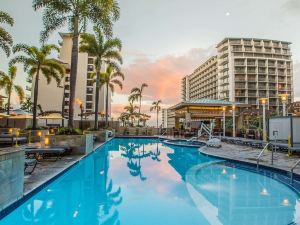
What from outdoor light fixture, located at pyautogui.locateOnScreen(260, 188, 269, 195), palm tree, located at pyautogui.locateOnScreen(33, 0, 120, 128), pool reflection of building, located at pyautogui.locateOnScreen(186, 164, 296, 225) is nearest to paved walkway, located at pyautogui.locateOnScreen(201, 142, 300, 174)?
pool reflection of building, located at pyautogui.locateOnScreen(186, 164, 296, 225)

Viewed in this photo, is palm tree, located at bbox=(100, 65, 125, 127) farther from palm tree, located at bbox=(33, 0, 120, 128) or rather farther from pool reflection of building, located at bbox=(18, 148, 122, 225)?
pool reflection of building, located at bbox=(18, 148, 122, 225)

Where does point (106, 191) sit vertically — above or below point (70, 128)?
below

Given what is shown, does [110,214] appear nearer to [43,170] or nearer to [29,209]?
[29,209]

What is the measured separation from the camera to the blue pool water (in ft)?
15.6

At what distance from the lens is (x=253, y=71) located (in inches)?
2827

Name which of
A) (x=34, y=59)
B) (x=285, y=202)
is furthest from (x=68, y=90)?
(x=285, y=202)

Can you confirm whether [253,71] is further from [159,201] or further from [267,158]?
[159,201]

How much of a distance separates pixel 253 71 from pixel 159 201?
245ft

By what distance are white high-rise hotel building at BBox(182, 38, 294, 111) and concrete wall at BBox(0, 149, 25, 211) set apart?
70.7m

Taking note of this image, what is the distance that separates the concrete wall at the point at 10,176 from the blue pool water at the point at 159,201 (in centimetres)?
33

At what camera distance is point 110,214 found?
5.03m

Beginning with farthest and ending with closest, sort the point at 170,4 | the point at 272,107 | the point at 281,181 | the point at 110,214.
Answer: the point at 272,107, the point at 170,4, the point at 281,181, the point at 110,214

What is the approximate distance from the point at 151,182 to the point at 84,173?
2861 mm

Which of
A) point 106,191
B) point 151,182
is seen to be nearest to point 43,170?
point 106,191
